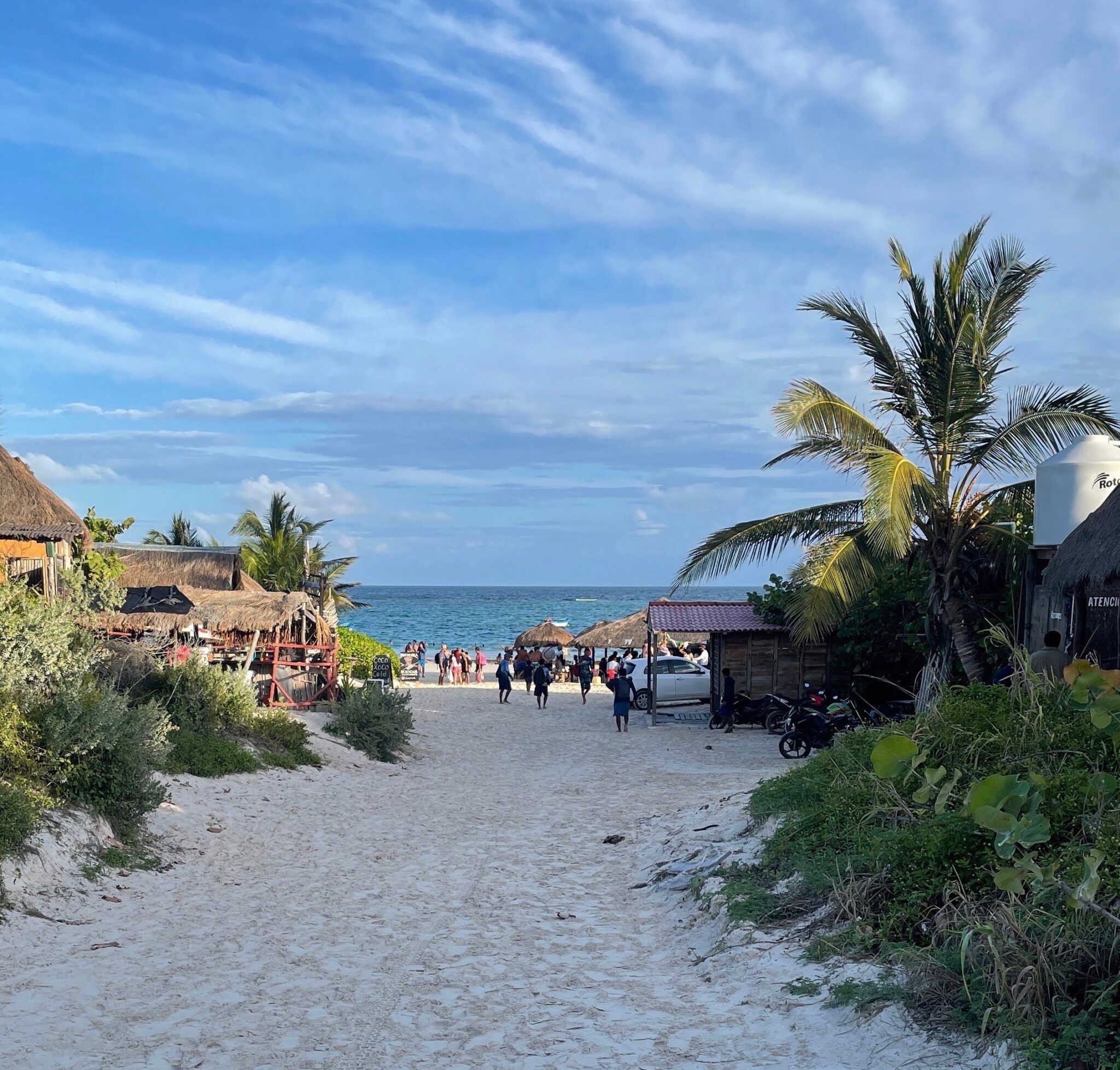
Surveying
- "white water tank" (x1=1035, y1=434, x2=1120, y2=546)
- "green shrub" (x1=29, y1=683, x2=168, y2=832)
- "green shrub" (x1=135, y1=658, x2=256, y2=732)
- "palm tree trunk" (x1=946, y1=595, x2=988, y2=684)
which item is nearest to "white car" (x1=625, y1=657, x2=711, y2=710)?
"palm tree trunk" (x1=946, y1=595, x2=988, y2=684)

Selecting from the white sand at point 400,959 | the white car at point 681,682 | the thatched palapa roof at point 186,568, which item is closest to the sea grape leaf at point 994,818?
the white sand at point 400,959

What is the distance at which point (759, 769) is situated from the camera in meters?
16.3

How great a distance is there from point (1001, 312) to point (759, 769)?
789 cm

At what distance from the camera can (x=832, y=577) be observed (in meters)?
15.5

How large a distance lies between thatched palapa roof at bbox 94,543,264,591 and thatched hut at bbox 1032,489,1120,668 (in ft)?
67.5

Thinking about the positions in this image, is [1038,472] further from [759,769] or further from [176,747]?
[176,747]

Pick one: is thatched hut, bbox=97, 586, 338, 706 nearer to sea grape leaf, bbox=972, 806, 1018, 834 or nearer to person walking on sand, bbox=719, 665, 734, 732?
person walking on sand, bbox=719, 665, 734, 732

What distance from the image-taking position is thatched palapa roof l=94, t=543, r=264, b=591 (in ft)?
90.1

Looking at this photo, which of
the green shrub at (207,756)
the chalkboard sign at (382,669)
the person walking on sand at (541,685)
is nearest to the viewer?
the green shrub at (207,756)

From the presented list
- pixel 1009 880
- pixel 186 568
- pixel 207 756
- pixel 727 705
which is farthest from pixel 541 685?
pixel 1009 880

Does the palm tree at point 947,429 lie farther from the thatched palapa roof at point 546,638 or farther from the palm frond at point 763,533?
the thatched palapa roof at point 546,638

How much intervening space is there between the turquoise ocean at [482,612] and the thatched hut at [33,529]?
2390cm

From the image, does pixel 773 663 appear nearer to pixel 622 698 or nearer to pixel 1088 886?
pixel 622 698

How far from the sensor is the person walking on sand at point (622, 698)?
21.2 metres
